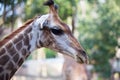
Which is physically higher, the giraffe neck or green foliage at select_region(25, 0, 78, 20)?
green foliage at select_region(25, 0, 78, 20)

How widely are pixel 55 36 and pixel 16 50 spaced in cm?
46

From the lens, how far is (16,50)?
4590mm

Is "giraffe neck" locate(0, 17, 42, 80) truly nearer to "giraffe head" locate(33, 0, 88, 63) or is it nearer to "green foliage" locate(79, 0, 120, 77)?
"giraffe head" locate(33, 0, 88, 63)

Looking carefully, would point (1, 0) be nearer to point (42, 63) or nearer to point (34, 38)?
point (34, 38)

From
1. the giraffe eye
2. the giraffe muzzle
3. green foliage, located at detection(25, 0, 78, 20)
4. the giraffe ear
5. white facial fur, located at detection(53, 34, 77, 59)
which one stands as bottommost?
the giraffe muzzle

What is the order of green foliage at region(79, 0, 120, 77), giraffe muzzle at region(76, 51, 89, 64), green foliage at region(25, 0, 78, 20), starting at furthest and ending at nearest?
green foliage at region(79, 0, 120, 77)
green foliage at region(25, 0, 78, 20)
giraffe muzzle at region(76, 51, 89, 64)

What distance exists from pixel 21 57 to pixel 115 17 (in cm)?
1449

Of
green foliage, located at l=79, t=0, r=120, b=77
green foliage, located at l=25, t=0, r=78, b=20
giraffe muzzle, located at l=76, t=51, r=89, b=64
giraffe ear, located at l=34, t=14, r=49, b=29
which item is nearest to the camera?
giraffe muzzle, located at l=76, t=51, r=89, b=64

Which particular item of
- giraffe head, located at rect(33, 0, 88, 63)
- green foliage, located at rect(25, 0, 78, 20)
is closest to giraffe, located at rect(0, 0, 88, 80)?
giraffe head, located at rect(33, 0, 88, 63)

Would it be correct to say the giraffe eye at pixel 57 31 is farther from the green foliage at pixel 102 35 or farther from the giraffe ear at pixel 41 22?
the green foliage at pixel 102 35

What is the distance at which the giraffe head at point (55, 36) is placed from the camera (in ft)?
15.0

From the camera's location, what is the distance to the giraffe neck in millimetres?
4492

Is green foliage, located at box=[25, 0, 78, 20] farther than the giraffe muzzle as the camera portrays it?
Yes

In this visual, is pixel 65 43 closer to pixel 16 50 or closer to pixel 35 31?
pixel 35 31
